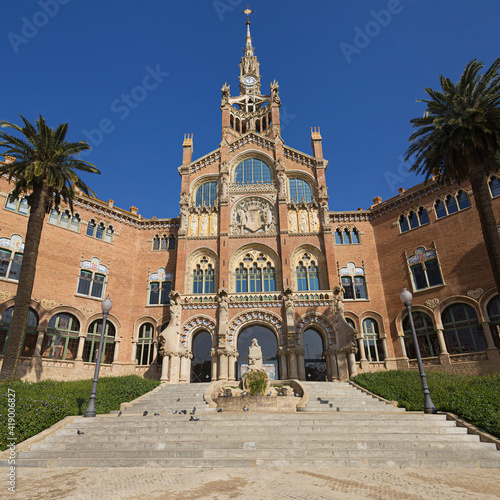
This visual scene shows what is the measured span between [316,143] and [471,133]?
1702cm

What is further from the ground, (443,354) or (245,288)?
(245,288)

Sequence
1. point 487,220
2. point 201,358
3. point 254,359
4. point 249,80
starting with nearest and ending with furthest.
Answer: point 487,220 < point 254,359 < point 201,358 < point 249,80

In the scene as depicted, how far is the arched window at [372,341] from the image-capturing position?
29.4 metres

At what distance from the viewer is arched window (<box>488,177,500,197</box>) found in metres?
26.2

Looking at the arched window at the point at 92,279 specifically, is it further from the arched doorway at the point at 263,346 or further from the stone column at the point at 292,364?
the stone column at the point at 292,364

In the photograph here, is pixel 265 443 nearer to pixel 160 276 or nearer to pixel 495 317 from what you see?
pixel 495 317

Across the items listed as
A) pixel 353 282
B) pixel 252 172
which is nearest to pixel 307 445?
pixel 353 282

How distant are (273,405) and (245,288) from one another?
45.1 feet

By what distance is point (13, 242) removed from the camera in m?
26.4

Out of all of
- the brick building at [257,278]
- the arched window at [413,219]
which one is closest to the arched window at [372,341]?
the brick building at [257,278]

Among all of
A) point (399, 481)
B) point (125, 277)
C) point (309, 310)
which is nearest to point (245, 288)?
point (309, 310)

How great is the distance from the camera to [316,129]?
35812 mm

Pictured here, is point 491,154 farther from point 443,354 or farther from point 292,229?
point 292,229

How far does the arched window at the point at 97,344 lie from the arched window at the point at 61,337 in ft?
3.04
